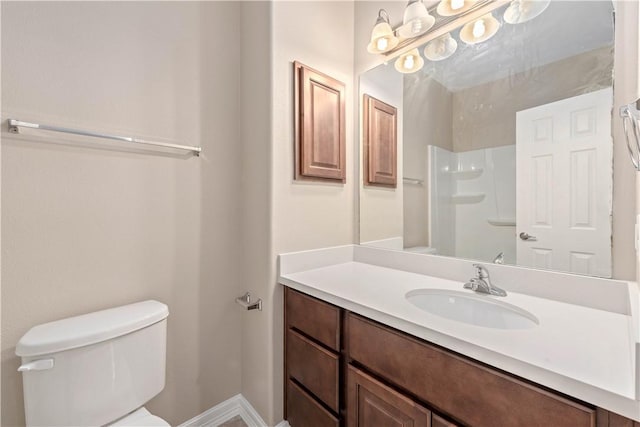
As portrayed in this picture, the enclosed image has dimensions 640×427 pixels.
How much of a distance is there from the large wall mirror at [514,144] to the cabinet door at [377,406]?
693 mm

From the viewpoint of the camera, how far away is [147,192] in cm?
126

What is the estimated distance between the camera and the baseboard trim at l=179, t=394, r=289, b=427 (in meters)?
1.40

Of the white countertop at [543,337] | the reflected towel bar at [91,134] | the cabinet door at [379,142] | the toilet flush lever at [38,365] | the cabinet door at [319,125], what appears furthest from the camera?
the cabinet door at [379,142]

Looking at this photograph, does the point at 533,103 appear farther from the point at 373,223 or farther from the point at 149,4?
the point at 149,4

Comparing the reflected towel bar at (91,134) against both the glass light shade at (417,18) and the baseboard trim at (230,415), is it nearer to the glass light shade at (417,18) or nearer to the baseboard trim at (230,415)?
the glass light shade at (417,18)

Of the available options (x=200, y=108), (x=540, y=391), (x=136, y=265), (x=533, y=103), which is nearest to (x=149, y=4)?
(x=200, y=108)

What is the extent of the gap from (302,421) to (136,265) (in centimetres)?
105

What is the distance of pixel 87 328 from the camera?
97 cm

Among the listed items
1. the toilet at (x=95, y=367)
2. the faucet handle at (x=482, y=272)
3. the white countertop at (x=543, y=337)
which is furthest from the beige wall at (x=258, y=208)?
the faucet handle at (x=482, y=272)

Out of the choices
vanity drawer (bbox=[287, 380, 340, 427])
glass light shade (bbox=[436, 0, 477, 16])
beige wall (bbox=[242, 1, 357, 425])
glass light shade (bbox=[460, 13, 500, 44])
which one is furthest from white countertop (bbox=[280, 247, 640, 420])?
glass light shade (bbox=[436, 0, 477, 16])

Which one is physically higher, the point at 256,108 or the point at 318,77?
the point at 318,77

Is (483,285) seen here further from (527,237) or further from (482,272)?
(527,237)

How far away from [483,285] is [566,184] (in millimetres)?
481

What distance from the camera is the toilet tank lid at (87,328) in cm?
87
